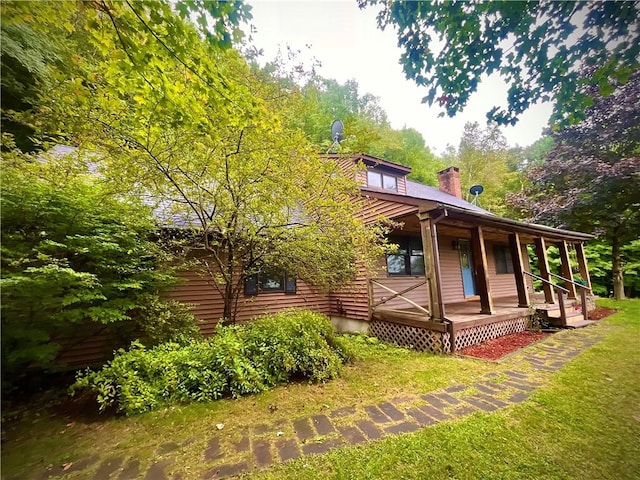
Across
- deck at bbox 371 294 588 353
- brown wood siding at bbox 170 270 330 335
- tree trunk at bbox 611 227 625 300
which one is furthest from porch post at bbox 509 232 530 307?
tree trunk at bbox 611 227 625 300

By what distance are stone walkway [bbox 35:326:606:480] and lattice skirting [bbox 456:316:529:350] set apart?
1419mm

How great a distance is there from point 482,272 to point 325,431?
564cm

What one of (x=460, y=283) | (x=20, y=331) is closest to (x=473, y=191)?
(x=460, y=283)

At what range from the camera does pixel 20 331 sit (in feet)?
10.2

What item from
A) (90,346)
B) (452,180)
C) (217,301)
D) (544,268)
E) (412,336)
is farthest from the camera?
(452,180)

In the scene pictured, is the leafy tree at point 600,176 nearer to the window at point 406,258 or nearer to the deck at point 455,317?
the window at point 406,258

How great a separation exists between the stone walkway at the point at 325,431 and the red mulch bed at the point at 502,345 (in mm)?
1040

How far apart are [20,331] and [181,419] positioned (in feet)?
7.27

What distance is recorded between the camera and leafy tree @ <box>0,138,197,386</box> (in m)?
3.05

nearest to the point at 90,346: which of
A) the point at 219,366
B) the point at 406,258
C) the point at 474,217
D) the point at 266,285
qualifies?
the point at 219,366

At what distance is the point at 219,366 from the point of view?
384 centimetres

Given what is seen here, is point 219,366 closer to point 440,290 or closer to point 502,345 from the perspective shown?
point 440,290

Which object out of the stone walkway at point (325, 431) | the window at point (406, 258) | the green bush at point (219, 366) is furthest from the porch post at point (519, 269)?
the green bush at point (219, 366)

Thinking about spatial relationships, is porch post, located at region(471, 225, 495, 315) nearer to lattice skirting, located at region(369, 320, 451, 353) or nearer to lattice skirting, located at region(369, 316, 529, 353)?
lattice skirting, located at region(369, 316, 529, 353)
